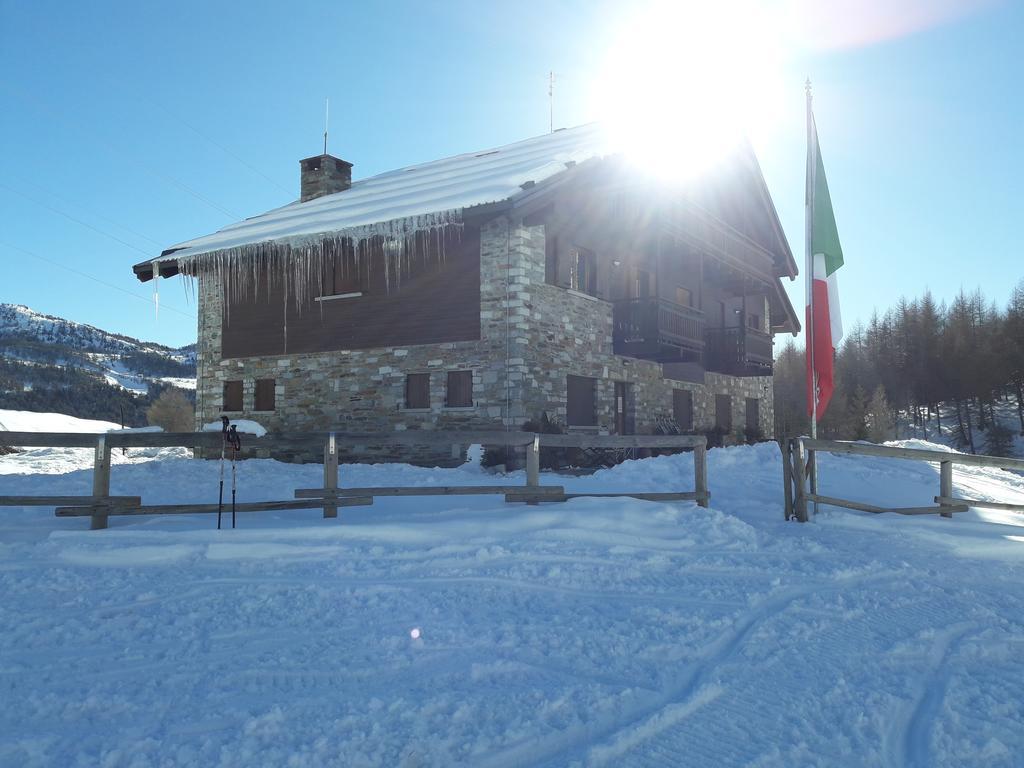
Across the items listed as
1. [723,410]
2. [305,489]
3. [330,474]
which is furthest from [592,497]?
[723,410]

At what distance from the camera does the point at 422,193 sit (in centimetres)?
1806

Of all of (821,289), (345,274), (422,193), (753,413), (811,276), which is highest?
(422,193)

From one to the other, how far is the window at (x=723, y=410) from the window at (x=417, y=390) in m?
11.2

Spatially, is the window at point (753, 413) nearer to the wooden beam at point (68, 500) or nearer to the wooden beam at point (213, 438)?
the wooden beam at point (213, 438)

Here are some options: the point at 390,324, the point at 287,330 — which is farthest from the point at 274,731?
the point at 287,330

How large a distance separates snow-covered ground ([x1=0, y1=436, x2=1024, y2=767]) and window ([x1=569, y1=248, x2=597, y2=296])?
10.4 m

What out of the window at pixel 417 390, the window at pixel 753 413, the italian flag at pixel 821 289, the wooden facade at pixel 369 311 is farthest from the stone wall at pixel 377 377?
the window at pixel 753 413

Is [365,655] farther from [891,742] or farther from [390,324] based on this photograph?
[390,324]

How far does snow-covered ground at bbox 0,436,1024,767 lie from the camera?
3.27m

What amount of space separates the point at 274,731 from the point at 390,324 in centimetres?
1498

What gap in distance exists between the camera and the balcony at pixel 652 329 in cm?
1864

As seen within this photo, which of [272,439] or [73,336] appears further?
[73,336]

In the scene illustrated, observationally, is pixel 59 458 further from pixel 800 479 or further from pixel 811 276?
pixel 811 276

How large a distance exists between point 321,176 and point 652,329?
37.6ft
